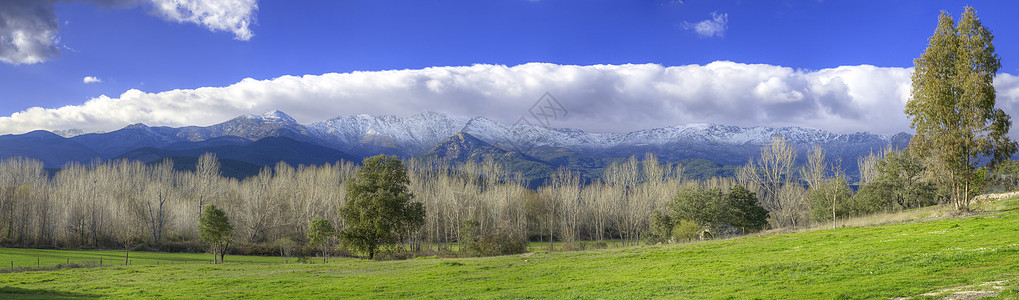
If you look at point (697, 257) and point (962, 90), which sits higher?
point (962, 90)

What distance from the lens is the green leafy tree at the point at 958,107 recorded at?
32875mm

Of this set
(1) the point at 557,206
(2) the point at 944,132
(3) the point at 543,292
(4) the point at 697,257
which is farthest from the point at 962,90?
(1) the point at 557,206

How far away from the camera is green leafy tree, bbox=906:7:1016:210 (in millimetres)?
32875

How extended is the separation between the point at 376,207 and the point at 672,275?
35.3 m

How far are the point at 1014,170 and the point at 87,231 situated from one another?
132 metres

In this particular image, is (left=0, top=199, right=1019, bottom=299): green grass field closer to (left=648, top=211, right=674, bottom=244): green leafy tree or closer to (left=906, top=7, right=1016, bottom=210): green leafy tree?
(left=906, top=7, right=1016, bottom=210): green leafy tree

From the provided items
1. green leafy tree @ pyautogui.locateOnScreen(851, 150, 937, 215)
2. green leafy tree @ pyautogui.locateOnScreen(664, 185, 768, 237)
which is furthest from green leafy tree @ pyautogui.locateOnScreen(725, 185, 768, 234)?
green leafy tree @ pyautogui.locateOnScreen(851, 150, 937, 215)

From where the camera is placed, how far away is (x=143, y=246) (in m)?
70.9

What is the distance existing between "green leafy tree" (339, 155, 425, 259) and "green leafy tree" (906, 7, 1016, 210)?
4262 centimetres

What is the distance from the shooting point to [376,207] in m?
50.1

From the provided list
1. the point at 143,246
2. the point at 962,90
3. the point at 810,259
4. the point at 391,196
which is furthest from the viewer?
the point at 143,246

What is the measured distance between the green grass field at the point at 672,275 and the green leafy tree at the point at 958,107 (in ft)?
11.7

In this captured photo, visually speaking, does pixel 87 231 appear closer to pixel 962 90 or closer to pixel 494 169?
pixel 494 169

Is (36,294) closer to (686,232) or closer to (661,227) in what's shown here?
(686,232)
